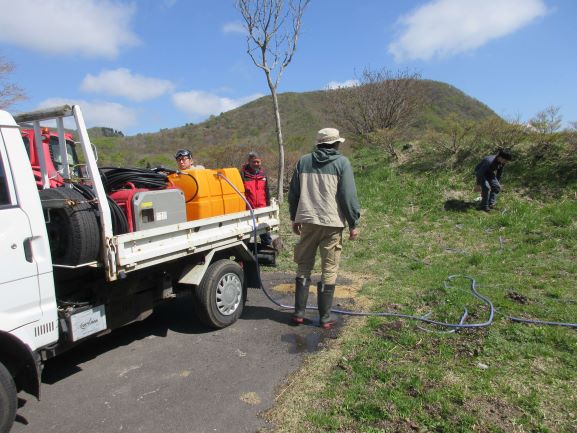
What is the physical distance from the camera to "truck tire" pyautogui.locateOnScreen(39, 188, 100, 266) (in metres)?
3.27

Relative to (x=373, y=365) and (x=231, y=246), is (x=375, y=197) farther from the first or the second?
(x=373, y=365)

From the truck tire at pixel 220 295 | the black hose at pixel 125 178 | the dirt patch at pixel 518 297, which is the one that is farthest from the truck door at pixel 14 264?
the dirt patch at pixel 518 297

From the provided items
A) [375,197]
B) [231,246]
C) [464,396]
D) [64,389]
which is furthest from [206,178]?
[375,197]

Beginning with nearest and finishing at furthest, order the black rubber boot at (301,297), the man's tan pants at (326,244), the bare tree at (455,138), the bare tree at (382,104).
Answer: the man's tan pants at (326,244) < the black rubber boot at (301,297) < the bare tree at (455,138) < the bare tree at (382,104)

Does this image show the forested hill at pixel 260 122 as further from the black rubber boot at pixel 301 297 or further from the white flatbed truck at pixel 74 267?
the white flatbed truck at pixel 74 267

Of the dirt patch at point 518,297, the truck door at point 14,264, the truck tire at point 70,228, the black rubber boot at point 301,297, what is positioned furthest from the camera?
the dirt patch at point 518,297

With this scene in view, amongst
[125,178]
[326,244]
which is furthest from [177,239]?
[326,244]

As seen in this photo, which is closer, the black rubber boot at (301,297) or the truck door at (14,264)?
the truck door at (14,264)

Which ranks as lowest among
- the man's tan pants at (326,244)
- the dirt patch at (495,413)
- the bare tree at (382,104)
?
the dirt patch at (495,413)

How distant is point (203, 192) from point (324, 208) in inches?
51.5

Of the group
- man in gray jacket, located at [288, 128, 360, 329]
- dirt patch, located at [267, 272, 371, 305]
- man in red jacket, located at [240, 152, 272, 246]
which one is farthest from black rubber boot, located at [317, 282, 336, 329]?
man in red jacket, located at [240, 152, 272, 246]

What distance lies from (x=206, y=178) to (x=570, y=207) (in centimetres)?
799

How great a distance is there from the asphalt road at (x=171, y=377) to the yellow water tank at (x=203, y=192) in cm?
132

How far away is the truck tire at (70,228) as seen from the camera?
3268 millimetres
